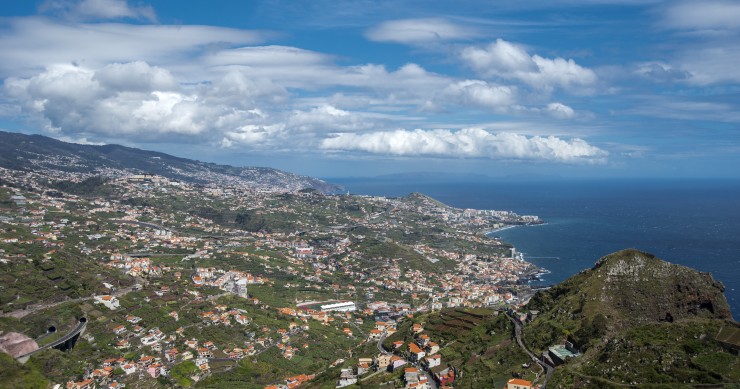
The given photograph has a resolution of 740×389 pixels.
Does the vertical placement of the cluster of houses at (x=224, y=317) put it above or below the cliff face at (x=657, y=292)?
below

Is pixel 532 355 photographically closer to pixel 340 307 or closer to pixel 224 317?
pixel 224 317

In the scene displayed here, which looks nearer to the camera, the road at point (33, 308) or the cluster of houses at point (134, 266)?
the road at point (33, 308)

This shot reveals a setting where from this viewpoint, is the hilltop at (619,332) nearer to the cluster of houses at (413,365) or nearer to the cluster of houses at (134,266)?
the cluster of houses at (413,365)

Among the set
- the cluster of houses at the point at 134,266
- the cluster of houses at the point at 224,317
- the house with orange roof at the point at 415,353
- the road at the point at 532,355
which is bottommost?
the cluster of houses at the point at 224,317

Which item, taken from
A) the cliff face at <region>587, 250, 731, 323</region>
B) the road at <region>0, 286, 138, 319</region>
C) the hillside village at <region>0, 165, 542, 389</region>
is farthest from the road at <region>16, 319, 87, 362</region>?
the cliff face at <region>587, 250, 731, 323</region>

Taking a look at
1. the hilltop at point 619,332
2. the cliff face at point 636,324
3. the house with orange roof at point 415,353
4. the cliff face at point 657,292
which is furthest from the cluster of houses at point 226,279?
the cliff face at point 657,292

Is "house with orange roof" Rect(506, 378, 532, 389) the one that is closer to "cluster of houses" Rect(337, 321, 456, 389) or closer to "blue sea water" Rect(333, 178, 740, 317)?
"cluster of houses" Rect(337, 321, 456, 389)

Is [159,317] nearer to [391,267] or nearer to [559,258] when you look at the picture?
[391,267]

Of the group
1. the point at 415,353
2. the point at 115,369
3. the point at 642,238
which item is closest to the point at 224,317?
the point at 115,369
